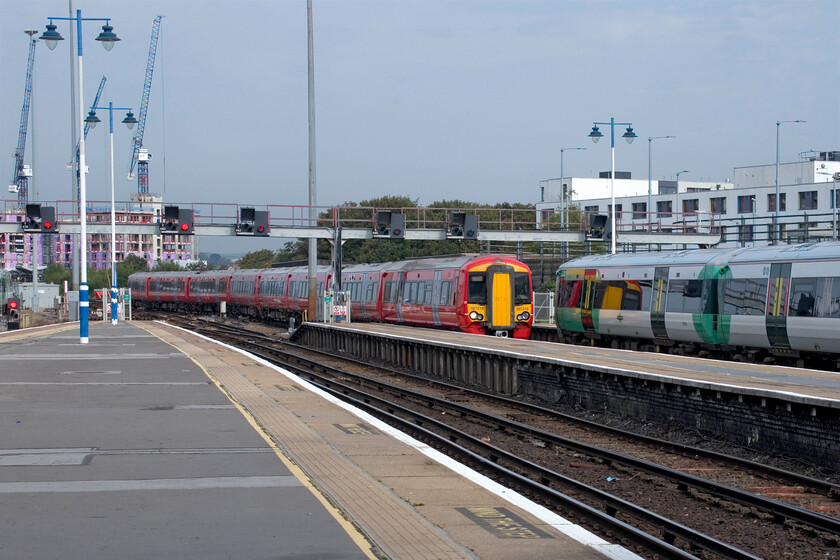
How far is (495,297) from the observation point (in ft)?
115

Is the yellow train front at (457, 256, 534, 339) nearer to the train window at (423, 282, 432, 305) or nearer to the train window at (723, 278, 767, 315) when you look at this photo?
the train window at (423, 282, 432, 305)

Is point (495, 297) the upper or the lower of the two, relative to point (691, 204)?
lower

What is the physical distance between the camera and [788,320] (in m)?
21.4

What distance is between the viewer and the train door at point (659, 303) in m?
26.8

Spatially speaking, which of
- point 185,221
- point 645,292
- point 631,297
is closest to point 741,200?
point 185,221

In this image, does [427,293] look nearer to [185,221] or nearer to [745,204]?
[185,221]

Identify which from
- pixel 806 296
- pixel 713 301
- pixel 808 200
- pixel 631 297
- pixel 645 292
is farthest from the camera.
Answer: pixel 808 200

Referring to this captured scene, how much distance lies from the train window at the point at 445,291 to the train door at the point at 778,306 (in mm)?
15225

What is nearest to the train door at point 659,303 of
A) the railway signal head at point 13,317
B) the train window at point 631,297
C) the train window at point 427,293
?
the train window at point 631,297

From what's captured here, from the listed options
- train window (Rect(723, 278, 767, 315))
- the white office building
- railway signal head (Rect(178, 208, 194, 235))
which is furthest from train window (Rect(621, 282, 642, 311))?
the white office building

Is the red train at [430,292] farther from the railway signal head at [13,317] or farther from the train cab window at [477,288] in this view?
the railway signal head at [13,317]

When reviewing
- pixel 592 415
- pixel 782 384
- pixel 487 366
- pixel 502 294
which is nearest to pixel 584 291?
pixel 502 294

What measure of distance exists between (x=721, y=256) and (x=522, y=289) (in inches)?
456

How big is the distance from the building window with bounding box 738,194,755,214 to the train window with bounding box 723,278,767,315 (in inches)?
2190
